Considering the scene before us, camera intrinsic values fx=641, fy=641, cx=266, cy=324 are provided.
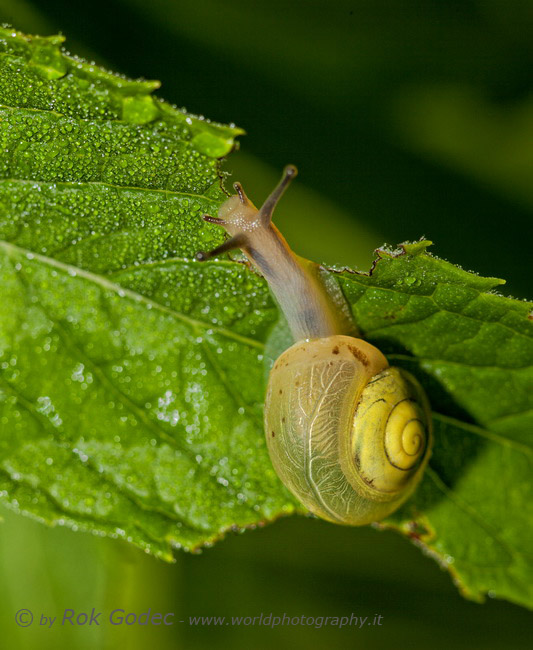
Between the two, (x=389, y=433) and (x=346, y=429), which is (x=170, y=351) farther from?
(x=389, y=433)

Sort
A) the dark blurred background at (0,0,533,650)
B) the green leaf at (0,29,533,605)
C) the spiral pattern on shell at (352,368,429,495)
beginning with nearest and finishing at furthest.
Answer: the green leaf at (0,29,533,605) → the spiral pattern on shell at (352,368,429,495) → the dark blurred background at (0,0,533,650)

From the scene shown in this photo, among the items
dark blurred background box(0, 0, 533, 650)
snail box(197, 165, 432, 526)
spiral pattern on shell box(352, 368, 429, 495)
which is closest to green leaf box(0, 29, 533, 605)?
snail box(197, 165, 432, 526)

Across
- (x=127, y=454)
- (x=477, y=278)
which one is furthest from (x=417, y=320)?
(x=127, y=454)

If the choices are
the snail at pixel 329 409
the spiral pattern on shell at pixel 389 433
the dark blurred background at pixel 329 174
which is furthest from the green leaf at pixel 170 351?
the dark blurred background at pixel 329 174

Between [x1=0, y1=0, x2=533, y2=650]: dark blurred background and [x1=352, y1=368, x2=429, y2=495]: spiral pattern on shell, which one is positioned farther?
[x1=0, y1=0, x2=533, y2=650]: dark blurred background

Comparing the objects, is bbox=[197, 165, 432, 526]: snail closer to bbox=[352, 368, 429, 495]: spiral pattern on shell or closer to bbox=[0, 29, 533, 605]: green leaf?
bbox=[352, 368, 429, 495]: spiral pattern on shell

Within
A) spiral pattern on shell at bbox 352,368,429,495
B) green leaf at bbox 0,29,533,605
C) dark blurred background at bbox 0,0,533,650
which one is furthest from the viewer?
dark blurred background at bbox 0,0,533,650

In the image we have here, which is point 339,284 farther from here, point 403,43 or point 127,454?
point 403,43
